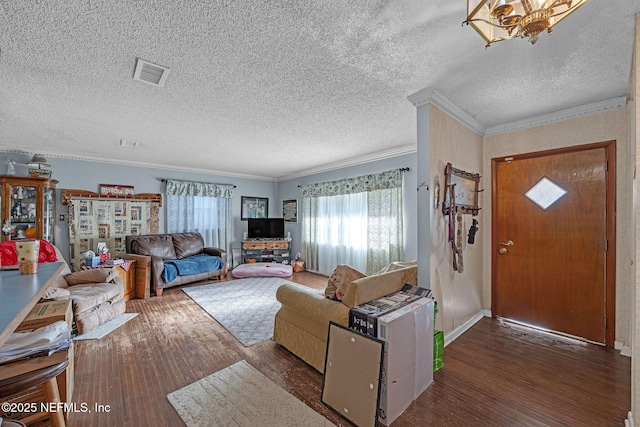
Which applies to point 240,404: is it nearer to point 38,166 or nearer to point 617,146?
point 617,146

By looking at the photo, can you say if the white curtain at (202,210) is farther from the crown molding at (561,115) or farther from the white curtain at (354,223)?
the crown molding at (561,115)

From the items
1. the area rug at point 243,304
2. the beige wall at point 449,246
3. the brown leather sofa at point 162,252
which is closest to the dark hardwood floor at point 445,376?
the area rug at point 243,304

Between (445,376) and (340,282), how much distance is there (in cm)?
111

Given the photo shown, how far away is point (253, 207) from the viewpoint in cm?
673

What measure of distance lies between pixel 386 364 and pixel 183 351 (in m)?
1.94

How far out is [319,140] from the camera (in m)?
3.69

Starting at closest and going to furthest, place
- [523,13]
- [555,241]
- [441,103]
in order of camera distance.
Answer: [523,13]
[441,103]
[555,241]

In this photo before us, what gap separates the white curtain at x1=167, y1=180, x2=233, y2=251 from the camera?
5449mm

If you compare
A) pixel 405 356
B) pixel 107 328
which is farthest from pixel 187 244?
pixel 405 356

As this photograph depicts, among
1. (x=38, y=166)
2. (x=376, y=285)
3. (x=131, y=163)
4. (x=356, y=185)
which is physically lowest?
(x=376, y=285)

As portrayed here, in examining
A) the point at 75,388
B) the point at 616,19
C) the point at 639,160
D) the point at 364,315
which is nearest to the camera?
the point at 639,160

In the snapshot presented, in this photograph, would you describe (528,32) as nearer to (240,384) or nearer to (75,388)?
(240,384)

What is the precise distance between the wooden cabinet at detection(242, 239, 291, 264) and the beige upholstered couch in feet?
11.9

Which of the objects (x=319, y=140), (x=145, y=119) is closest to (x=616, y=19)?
Answer: (x=319, y=140)
